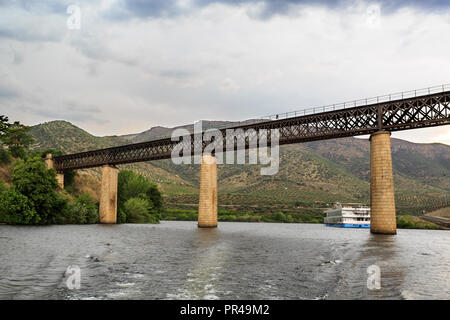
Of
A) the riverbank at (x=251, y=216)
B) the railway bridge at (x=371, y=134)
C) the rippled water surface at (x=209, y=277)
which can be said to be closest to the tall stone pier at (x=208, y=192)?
the railway bridge at (x=371, y=134)

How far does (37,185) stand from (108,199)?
24.2 metres

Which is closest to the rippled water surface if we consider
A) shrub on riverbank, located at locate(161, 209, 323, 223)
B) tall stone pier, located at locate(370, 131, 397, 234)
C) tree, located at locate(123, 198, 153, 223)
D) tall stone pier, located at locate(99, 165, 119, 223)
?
tall stone pier, located at locate(370, 131, 397, 234)

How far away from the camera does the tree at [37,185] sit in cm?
5838

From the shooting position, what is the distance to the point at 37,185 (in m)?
58.9

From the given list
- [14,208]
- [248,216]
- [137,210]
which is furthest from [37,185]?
[248,216]

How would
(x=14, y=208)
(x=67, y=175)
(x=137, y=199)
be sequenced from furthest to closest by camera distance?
(x=67, y=175), (x=137, y=199), (x=14, y=208)

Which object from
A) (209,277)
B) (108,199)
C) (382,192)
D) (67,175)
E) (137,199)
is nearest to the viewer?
(209,277)

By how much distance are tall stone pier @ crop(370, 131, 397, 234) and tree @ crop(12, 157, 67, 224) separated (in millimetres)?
51759

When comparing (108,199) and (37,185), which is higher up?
(37,185)

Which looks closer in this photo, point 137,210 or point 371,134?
point 371,134

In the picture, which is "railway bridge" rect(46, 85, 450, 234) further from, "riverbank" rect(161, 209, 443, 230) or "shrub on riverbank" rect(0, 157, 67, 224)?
"riverbank" rect(161, 209, 443, 230)

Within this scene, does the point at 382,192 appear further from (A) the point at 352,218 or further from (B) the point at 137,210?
(B) the point at 137,210

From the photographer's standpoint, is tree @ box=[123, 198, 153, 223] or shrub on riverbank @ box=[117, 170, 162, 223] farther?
shrub on riverbank @ box=[117, 170, 162, 223]

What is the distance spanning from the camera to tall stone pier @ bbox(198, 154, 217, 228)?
65688 millimetres
